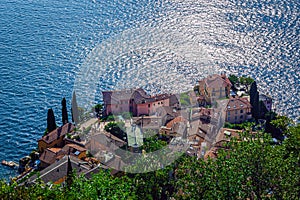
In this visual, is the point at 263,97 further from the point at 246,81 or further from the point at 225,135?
the point at 225,135

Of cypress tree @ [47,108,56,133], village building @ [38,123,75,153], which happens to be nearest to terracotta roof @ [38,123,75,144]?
village building @ [38,123,75,153]

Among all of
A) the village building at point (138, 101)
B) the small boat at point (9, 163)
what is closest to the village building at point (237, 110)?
the village building at point (138, 101)

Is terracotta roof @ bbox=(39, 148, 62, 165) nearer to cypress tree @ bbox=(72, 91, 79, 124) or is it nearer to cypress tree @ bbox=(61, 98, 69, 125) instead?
cypress tree @ bbox=(61, 98, 69, 125)

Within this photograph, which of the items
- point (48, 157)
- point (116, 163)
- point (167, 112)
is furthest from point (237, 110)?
point (48, 157)

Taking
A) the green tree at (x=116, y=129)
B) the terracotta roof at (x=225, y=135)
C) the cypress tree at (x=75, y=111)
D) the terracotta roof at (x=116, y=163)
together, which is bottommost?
the terracotta roof at (x=116, y=163)

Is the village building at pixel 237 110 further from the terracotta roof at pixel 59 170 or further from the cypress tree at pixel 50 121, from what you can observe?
the cypress tree at pixel 50 121

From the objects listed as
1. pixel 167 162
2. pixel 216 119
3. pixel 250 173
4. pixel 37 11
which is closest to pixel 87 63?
pixel 216 119
